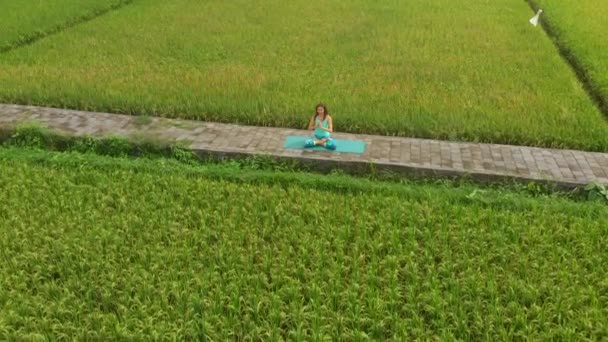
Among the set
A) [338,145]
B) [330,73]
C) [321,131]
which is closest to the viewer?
[321,131]

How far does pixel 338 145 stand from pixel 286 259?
1.87 metres

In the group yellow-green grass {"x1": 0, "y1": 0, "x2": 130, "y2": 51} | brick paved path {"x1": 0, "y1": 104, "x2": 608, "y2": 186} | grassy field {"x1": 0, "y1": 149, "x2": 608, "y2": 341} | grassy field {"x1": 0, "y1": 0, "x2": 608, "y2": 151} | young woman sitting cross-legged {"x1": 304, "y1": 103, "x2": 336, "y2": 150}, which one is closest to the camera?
grassy field {"x1": 0, "y1": 149, "x2": 608, "y2": 341}

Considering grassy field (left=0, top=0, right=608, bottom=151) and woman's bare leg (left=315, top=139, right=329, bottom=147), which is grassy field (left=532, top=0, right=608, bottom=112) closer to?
grassy field (left=0, top=0, right=608, bottom=151)

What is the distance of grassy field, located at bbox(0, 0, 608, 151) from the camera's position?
5.73 meters

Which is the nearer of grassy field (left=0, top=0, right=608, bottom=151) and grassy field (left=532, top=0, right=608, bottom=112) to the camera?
grassy field (left=0, top=0, right=608, bottom=151)

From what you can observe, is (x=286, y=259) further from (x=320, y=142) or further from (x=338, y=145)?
(x=338, y=145)

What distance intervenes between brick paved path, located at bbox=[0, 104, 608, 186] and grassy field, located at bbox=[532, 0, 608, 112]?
178 centimetres

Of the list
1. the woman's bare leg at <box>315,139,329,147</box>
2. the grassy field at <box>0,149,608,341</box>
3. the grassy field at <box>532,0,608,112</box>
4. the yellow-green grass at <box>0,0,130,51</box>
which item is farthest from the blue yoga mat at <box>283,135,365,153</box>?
the yellow-green grass at <box>0,0,130,51</box>

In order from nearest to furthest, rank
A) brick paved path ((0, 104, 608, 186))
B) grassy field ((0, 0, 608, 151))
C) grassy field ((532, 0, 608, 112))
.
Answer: brick paved path ((0, 104, 608, 186))
grassy field ((0, 0, 608, 151))
grassy field ((532, 0, 608, 112))

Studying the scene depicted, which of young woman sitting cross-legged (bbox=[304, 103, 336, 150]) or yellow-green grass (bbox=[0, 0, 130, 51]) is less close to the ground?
yellow-green grass (bbox=[0, 0, 130, 51])

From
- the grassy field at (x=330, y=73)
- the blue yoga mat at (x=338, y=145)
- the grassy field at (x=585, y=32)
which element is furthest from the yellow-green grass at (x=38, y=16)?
the grassy field at (x=585, y=32)

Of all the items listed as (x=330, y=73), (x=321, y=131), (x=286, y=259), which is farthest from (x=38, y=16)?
(x=286, y=259)

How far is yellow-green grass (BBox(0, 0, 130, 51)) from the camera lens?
29.5ft

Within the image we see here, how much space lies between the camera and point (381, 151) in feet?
16.9
